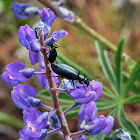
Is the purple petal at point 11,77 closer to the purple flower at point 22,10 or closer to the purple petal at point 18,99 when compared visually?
the purple petal at point 18,99

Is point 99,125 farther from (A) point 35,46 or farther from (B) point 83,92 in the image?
(A) point 35,46

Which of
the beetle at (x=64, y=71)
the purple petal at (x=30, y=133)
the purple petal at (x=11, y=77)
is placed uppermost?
the purple petal at (x=11, y=77)

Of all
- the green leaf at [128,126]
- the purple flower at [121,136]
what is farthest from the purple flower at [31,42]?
the green leaf at [128,126]

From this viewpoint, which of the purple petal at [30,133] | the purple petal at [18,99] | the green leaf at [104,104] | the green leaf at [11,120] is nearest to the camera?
the purple petal at [30,133]

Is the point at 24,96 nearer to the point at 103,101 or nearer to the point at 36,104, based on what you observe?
the point at 36,104

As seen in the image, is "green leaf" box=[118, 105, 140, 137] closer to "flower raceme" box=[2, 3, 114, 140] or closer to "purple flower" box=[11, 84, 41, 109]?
"flower raceme" box=[2, 3, 114, 140]

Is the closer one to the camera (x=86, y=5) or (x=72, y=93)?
(x=72, y=93)

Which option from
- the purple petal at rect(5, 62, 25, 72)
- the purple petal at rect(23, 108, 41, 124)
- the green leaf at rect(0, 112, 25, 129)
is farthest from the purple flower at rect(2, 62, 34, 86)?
the green leaf at rect(0, 112, 25, 129)

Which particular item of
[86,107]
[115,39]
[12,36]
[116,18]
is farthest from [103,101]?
[12,36]
